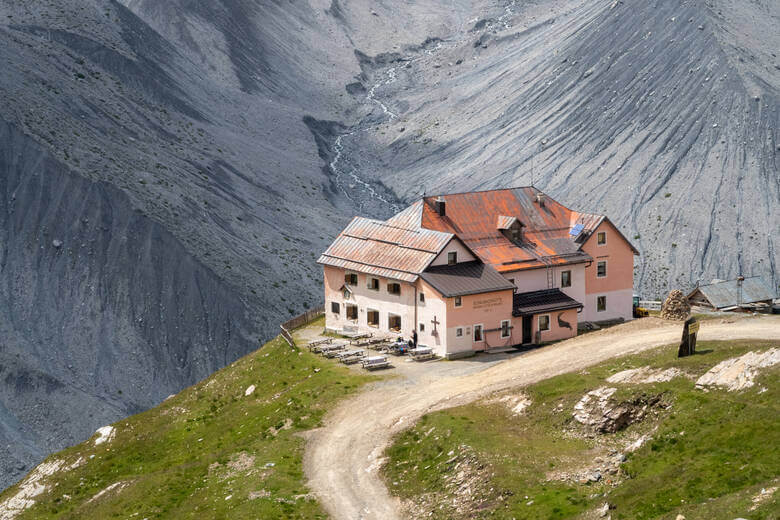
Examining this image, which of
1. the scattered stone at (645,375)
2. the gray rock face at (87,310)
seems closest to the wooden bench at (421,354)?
the scattered stone at (645,375)

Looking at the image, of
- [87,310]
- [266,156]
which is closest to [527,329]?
[87,310]

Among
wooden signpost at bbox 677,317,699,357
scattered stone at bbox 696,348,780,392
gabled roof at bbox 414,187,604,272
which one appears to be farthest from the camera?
gabled roof at bbox 414,187,604,272

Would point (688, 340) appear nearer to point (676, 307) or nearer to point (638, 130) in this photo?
point (676, 307)

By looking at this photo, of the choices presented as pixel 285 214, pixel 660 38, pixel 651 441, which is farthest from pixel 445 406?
pixel 660 38

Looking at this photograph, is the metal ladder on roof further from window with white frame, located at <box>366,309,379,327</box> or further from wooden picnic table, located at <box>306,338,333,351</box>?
wooden picnic table, located at <box>306,338,333,351</box>

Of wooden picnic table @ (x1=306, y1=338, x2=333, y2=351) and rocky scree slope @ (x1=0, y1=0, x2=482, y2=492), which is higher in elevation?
rocky scree slope @ (x1=0, y1=0, x2=482, y2=492)

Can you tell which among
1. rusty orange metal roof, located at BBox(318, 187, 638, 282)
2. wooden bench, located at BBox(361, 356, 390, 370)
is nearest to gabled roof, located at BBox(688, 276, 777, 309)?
rusty orange metal roof, located at BBox(318, 187, 638, 282)
